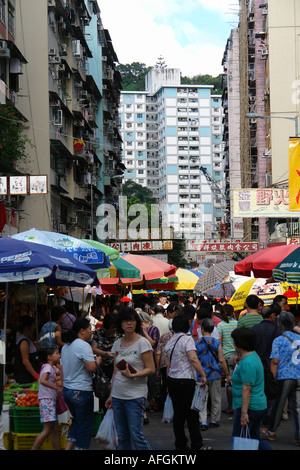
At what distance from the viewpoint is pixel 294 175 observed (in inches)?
656

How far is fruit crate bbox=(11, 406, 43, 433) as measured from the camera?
27.5ft

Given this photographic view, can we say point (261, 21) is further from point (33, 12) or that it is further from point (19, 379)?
point (19, 379)

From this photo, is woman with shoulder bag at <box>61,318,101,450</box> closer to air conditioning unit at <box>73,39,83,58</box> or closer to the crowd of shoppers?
the crowd of shoppers

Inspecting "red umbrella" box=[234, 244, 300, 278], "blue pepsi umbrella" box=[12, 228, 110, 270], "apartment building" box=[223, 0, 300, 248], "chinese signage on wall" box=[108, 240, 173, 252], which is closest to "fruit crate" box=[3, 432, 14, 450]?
"blue pepsi umbrella" box=[12, 228, 110, 270]

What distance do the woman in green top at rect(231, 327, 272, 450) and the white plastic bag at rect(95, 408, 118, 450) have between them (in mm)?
1347

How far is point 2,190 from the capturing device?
23.3 m

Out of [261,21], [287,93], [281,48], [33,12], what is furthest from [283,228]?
[261,21]

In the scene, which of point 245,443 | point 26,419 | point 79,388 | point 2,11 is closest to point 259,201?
point 2,11

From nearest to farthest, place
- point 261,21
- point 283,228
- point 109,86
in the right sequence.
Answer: point 283,228, point 261,21, point 109,86

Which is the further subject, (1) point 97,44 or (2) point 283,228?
(1) point 97,44

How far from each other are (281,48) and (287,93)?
9.81 ft

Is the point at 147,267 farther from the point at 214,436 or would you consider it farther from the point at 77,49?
the point at 77,49

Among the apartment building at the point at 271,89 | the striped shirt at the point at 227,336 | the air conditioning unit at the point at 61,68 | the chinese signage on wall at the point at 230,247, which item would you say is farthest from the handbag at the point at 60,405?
the chinese signage on wall at the point at 230,247

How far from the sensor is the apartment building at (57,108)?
35312 millimetres
